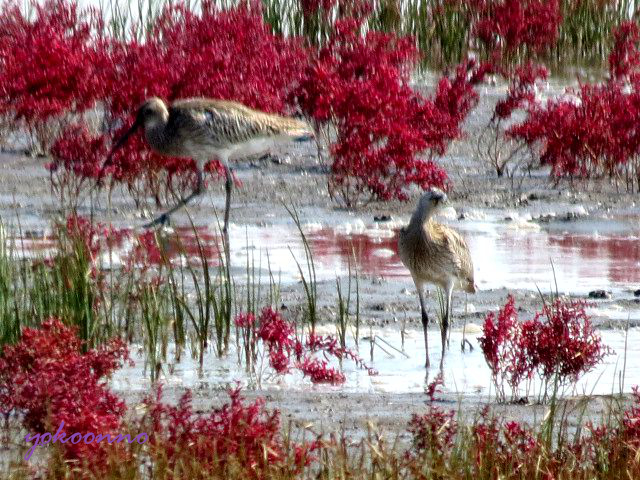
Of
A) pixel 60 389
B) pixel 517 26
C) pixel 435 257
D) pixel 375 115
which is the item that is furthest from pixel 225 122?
pixel 60 389

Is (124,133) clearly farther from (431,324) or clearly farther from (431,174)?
(431,324)

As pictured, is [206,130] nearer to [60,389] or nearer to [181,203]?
[181,203]

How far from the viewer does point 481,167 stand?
15086mm

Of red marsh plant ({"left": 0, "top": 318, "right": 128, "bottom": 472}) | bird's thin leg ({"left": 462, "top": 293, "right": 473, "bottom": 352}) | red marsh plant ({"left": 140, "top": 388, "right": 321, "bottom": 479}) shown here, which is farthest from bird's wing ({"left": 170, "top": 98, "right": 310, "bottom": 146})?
red marsh plant ({"left": 140, "top": 388, "right": 321, "bottom": 479})

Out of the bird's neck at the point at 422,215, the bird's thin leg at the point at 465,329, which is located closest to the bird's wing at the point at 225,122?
the bird's thin leg at the point at 465,329

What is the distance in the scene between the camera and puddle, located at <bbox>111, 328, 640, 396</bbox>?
6.86 metres

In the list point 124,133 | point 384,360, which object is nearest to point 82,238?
point 384,360

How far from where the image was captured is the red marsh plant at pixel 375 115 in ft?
41.4

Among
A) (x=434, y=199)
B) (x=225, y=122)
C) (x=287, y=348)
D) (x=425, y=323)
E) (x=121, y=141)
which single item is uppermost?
(x=225, y=122)

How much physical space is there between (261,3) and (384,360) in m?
11.0

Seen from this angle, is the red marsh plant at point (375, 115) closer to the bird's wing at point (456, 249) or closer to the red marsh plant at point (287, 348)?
the bird's wing at point (456, 249)

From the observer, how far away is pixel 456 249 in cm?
861

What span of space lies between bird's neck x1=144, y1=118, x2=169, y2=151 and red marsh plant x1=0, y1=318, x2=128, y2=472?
23.0 ft

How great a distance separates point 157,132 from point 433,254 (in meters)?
4.44
